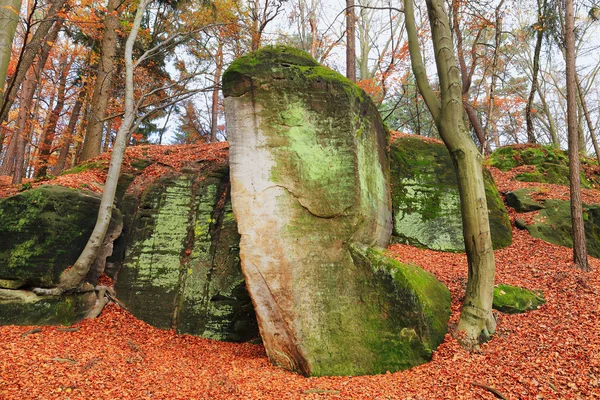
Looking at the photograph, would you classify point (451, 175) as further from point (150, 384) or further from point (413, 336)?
point (150, 384)

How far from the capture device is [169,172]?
8.33 metres

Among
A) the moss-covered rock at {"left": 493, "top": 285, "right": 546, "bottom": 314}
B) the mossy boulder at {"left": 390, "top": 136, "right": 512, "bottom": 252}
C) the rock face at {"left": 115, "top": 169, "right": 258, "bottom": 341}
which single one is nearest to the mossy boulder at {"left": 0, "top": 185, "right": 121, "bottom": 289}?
the rock face at {"left": 115, "top": 169, "right": 258, "bottom": 341}

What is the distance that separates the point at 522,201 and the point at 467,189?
20.5ft

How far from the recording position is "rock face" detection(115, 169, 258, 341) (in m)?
6.66

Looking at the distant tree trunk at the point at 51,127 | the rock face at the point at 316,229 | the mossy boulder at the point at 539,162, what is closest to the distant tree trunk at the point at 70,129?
the distant tree trunk at the point at 51,127

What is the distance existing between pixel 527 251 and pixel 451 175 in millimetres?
2658

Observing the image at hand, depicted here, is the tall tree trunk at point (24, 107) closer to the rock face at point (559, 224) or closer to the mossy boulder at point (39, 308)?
the mossy boulder at point (39, 308)

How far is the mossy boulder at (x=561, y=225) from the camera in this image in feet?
28.1

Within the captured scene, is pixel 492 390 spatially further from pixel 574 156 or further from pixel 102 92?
pixel 102 92

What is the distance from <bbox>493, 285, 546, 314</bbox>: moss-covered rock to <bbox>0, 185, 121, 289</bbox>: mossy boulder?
24.5ft

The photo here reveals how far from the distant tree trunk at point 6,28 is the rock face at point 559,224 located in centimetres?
1159

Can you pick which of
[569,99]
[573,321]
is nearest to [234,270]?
[573,321]

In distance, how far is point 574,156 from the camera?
721 centimetres

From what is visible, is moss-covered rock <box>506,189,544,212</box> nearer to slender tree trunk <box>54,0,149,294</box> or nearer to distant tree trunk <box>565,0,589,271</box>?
distant tree trunk <box>565,0,589,271</box>
